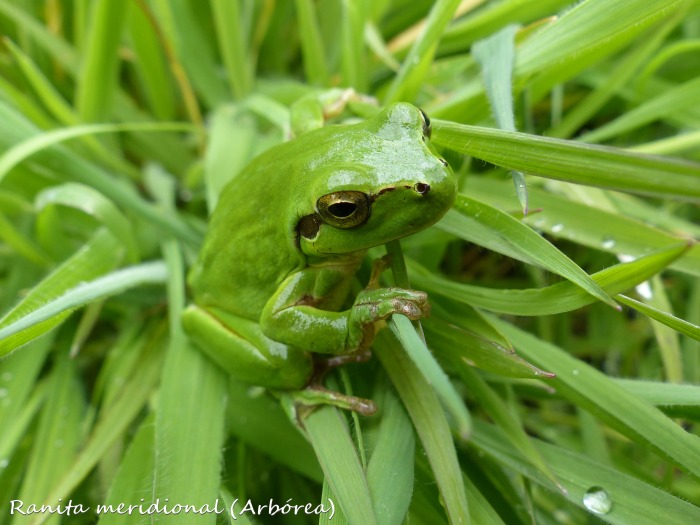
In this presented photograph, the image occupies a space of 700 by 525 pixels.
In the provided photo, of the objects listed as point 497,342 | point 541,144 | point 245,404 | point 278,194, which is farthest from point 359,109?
point 245,404

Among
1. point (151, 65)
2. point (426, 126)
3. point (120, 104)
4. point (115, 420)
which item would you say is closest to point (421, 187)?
point (426, 126)

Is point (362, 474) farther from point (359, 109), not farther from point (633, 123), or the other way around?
point (633, 123)

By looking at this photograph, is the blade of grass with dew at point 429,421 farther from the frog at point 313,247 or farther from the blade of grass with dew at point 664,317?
the blade of grass with dew at point 664,317

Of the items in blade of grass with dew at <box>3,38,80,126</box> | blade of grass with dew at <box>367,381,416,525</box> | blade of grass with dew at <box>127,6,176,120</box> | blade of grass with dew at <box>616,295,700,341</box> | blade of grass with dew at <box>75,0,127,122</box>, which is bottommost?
blade of grass with dew at <box>367,381,416,525</box>

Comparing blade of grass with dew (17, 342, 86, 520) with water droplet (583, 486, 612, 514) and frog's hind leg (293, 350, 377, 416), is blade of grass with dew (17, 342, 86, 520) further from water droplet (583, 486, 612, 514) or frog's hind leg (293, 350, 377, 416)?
water droplet (583, 486, 612, 514)

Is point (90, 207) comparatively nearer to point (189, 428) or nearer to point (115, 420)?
point (115, 420)

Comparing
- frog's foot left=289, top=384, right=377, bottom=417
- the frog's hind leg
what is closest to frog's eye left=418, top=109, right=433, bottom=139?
the frog's hind leg

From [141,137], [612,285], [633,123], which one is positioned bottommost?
[612,285]
